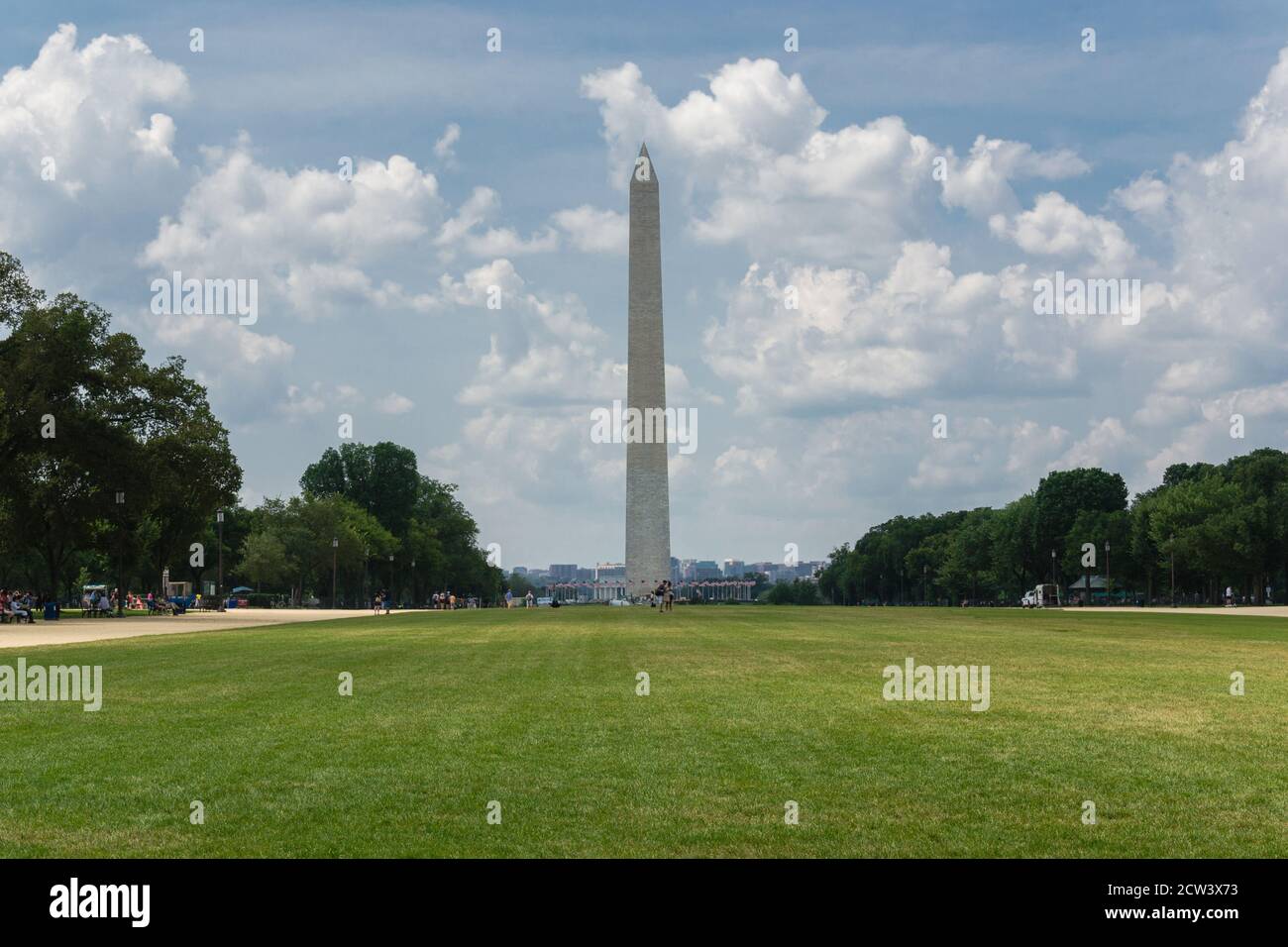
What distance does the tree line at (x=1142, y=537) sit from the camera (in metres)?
108

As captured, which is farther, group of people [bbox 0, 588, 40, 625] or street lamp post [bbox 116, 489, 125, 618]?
street lamp post [bbox 116, 489, 125, 618]

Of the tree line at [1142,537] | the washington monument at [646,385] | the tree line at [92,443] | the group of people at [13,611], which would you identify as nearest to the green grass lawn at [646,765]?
the group of people at [13,611]

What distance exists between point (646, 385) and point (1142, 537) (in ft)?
169

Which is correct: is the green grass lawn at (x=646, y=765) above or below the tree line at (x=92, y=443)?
below

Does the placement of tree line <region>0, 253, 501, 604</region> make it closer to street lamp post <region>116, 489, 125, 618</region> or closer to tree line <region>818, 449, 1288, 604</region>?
street lamp post <region>116, 489, 125, 618</region>

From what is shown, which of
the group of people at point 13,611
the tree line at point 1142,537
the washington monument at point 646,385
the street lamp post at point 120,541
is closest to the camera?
the group of people at point 13,611

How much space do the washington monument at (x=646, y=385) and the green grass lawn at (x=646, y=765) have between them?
6326 cm

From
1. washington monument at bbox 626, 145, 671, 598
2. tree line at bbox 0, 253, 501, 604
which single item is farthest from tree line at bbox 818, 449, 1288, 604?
tree line at bbox 0, 253, 501, 604

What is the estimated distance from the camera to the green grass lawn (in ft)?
35.8

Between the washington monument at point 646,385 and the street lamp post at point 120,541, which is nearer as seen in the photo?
the street lamp post at point 120,541

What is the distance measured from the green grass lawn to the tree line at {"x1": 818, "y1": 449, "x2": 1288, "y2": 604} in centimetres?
8660

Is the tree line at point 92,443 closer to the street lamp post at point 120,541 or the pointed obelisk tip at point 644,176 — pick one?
the street lamp post at point 120,541

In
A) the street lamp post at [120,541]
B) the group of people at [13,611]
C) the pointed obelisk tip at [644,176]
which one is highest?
the pointed obelisk tip at [644,176]
